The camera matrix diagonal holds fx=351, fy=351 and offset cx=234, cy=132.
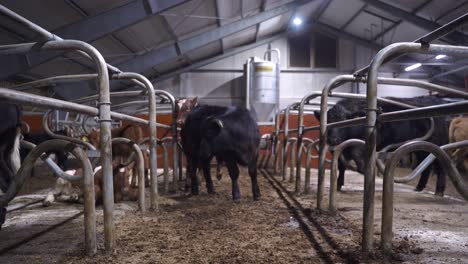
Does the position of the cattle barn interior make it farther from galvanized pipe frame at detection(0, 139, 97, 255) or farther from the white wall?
the white wall

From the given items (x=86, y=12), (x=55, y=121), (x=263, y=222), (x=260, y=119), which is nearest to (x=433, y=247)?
(x=263, y=222)

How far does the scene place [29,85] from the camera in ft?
11.1

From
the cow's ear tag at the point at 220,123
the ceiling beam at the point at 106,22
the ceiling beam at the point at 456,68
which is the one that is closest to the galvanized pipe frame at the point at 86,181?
the cow's ear tag at the point at 220,123

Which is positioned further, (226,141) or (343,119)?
(343,119)

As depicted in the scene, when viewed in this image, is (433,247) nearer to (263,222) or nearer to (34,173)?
(263,222)

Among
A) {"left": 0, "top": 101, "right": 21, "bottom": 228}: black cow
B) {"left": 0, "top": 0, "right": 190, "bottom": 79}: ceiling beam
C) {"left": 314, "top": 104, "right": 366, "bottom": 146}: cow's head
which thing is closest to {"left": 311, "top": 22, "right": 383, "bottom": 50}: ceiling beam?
{"left": 0, "top": 0, "right": 190, "bottom": 79}: ceiling beam

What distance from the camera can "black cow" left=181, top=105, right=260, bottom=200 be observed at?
4516 millimetres

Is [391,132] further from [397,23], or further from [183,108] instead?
[397,23]

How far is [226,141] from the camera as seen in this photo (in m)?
4.50

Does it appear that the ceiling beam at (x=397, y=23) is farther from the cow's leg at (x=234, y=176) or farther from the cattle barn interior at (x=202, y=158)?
the cow's leg at (x=234, y=176)

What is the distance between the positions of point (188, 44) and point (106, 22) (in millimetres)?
4084

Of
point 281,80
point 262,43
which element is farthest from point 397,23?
point 262,43

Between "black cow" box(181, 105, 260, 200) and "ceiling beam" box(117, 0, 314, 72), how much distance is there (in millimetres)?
5202

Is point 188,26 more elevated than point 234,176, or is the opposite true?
point 188,26
